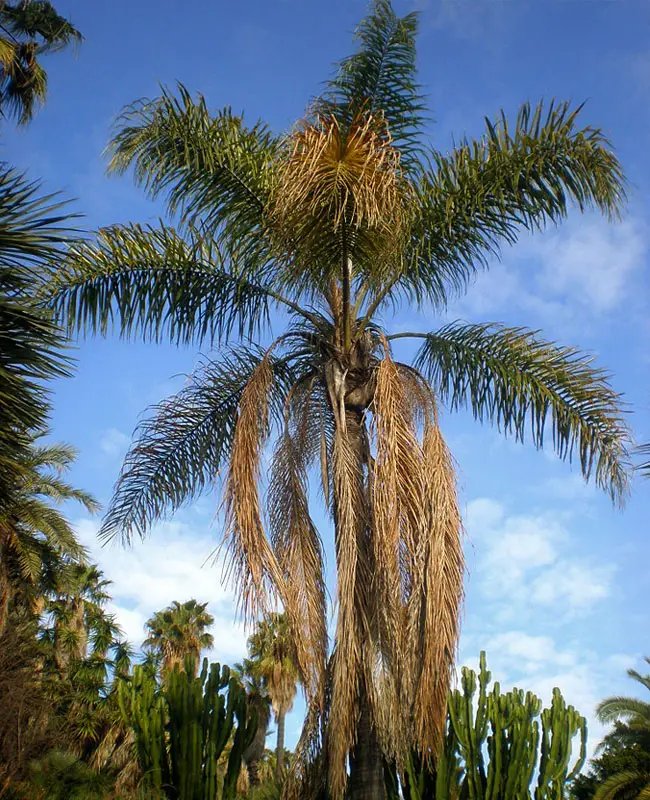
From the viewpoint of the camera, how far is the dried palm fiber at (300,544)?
8062mm

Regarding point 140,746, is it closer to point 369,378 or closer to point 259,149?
point 369,378

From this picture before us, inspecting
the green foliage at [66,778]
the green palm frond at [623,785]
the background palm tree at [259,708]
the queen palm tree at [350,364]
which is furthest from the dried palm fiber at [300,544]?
the background palm tree at [259,708]

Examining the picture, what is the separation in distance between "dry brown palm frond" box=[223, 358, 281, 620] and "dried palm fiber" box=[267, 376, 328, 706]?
279mm

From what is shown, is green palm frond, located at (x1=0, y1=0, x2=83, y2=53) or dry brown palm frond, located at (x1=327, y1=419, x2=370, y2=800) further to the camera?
green palm frond, located at (x1=0, y1=0, x2=83, y2=53)

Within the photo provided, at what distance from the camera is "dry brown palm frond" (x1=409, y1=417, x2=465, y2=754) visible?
7.77 m

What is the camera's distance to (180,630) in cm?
3266

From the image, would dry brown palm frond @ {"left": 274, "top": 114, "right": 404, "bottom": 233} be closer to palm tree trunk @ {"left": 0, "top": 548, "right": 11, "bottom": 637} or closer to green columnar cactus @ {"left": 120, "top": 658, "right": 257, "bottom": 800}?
green columnar cactus @ {"left": 120, "top": 658, "right": 257, "bottom": 800}

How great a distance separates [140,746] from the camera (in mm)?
9508

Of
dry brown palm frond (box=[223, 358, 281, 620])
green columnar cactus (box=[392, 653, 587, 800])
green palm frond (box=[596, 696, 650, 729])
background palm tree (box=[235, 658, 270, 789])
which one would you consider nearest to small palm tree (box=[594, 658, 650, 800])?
green palm frond (box=[596, 696, 650, 729])

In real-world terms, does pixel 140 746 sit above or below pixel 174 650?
below

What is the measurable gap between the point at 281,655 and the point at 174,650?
6341mm

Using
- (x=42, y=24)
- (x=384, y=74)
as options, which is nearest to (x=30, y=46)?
(x=42, y=24)

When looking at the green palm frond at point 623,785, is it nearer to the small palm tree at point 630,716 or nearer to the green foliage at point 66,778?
the small palm tree at point 630,716

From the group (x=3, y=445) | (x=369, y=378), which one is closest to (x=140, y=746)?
(x=3, y=445)
